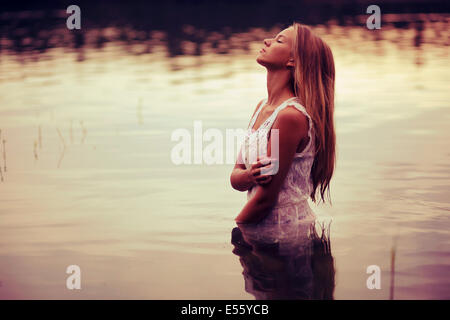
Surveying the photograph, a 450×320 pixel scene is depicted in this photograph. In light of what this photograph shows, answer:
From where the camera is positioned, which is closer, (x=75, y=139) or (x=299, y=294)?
(x=299, y=294)

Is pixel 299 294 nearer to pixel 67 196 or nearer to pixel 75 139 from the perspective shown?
pixel 67 196

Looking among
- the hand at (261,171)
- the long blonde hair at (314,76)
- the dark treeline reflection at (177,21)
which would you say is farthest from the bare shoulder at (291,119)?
the dark treeline reflection at (177,21)

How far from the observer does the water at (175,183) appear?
539cm

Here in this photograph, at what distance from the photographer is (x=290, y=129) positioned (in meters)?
5.02

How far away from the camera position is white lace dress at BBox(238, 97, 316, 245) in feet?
17.0

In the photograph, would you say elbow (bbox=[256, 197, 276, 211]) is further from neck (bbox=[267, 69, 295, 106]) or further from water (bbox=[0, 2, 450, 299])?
neck (bbox=[267, 69, 295, 106])

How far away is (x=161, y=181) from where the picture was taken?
8.03 metres

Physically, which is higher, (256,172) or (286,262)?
(256,172)

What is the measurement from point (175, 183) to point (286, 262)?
282 centimetres

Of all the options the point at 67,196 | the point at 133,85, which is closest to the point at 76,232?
the point at 67,196

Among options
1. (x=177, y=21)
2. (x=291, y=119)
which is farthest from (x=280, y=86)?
(x=177, y=21)

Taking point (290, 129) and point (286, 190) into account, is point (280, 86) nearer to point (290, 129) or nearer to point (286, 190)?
point (290, 129)

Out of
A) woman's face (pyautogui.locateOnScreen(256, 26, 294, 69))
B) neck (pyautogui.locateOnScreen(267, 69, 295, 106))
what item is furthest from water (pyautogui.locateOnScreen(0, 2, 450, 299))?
woman's face (pyautogui.locateOnScreen(256, 26, 294, 69))

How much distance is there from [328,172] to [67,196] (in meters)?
3.19
